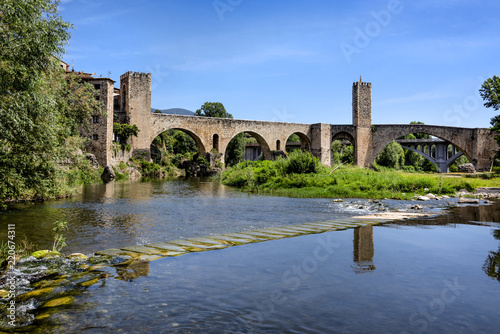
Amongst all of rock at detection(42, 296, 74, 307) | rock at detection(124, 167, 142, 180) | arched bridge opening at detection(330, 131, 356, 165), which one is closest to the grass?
rock at detection(42, 296, 74, 307)

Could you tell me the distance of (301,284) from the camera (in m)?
5.36

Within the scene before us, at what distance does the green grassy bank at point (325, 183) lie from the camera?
18.7 metres

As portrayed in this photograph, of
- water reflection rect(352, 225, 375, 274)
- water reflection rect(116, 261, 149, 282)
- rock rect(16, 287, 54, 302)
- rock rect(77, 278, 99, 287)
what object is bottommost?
rock rect(16, 287, 54, 302)

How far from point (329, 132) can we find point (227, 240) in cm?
3985

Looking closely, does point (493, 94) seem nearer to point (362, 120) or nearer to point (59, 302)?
point (362, 120)

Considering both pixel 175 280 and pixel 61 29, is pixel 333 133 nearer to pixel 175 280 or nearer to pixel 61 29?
pixel 61 29

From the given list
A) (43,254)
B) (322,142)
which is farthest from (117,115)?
(43,254)

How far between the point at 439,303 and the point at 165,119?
3790cm

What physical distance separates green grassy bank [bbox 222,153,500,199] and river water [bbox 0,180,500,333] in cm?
851

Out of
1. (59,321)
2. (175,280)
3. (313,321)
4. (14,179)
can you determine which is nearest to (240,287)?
(175,280)

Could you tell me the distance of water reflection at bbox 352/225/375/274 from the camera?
20.0ft

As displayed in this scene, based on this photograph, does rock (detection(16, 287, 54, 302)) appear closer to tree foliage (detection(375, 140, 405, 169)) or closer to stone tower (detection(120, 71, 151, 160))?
stone tower (detection(120, 71, 151, 160))

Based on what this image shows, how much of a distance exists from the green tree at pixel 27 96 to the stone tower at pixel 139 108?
27426mm

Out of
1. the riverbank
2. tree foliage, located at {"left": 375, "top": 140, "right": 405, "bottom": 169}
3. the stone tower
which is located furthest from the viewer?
tree foliage, located at {"left": 375, "top": 140, "right": 405, "bottom": 169}
